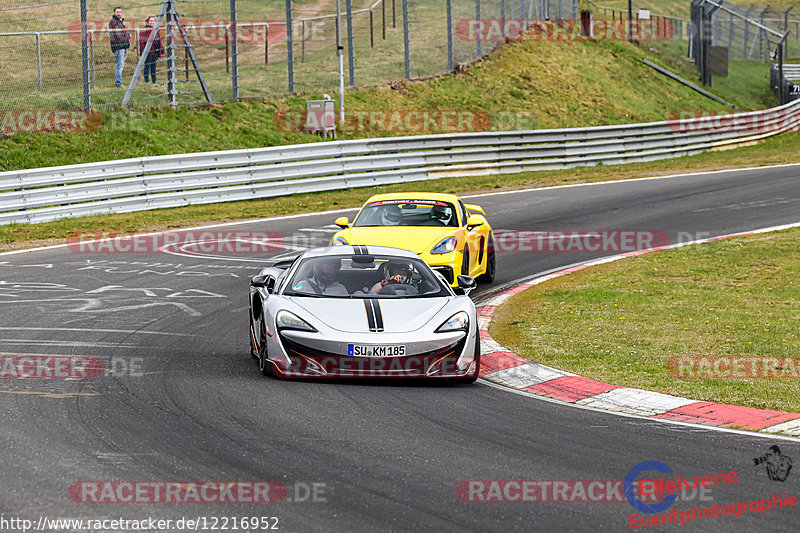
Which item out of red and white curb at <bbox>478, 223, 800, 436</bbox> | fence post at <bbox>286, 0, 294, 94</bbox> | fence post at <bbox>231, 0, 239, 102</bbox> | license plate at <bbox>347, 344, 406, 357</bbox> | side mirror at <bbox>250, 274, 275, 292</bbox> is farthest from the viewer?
fence post at <bbox>286, 0, 294, 94</bbox>

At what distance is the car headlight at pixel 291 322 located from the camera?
30.2ft

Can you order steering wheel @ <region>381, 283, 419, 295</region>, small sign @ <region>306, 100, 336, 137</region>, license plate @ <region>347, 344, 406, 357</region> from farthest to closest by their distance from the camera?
small sign @ <region>306, 100, 336, 137</region>
steering wheel @ <region>381, 283, 419, 295</region>
license plate @ <region>347, 344, 406, 357</region>

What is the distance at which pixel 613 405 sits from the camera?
8.58m

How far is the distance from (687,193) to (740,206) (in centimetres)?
220

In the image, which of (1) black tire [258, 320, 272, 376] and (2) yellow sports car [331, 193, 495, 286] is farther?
(2) yellow sports car [331, 193, 495, 286]

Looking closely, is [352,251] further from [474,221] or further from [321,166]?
[321,166]

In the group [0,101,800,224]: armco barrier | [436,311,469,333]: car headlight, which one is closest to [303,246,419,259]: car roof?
[436,311,469,333]: car headlight

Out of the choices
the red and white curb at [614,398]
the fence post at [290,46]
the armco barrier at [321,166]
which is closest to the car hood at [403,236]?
the red and white curb at [614,398]

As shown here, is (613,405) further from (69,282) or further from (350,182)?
(350,182)

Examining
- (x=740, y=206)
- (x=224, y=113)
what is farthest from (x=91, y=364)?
(x=224, y=113)

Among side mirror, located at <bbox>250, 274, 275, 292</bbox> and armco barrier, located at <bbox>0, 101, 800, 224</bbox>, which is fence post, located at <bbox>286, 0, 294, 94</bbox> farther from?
side mirror, located at <bbox>250, 274, 275, 292</bbox>

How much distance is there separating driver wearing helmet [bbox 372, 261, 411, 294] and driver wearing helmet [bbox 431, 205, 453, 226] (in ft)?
13.5

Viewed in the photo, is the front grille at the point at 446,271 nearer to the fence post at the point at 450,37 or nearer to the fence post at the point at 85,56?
the fence post at the point at 85,56

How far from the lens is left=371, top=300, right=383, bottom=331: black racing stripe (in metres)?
9.19
